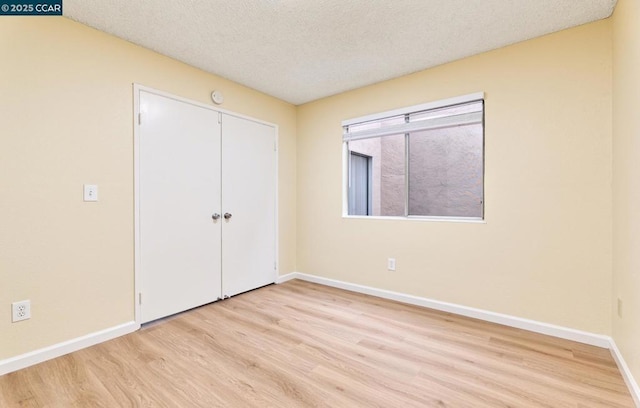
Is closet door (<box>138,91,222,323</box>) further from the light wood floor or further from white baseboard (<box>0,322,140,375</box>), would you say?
the light wood floor

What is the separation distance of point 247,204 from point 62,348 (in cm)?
201

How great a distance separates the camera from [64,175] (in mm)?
2115

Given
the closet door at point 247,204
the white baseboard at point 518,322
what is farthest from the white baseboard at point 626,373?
the closet door at point 247,204

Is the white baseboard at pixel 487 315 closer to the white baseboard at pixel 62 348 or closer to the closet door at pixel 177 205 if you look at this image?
the closet door at pixel 177 205

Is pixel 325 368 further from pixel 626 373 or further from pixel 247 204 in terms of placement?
pixel 247 204

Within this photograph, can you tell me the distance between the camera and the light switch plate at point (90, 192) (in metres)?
2.22

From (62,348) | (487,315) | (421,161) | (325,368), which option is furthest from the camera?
(421,161)

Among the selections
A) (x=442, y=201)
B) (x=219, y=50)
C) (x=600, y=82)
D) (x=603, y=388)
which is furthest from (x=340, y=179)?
(x=603, y=388)

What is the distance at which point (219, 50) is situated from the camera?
262cm

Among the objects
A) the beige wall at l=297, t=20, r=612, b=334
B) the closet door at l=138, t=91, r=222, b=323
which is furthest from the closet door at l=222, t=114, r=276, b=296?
the beige wall at l=297, t=20, r=612, b=334

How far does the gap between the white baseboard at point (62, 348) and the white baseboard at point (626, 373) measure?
135 inches

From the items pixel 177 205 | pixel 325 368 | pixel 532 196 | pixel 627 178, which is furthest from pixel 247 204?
pixel 627 178

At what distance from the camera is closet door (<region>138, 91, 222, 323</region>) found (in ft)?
8.45

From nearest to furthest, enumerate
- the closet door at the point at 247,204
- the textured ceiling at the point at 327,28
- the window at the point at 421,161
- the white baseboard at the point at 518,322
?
1. the white baseboard at the point at 518,322
2. the textured ceiling at the point at 327,28
3. the window at the point at 421,161
4. the closet door at the point at 247,204
